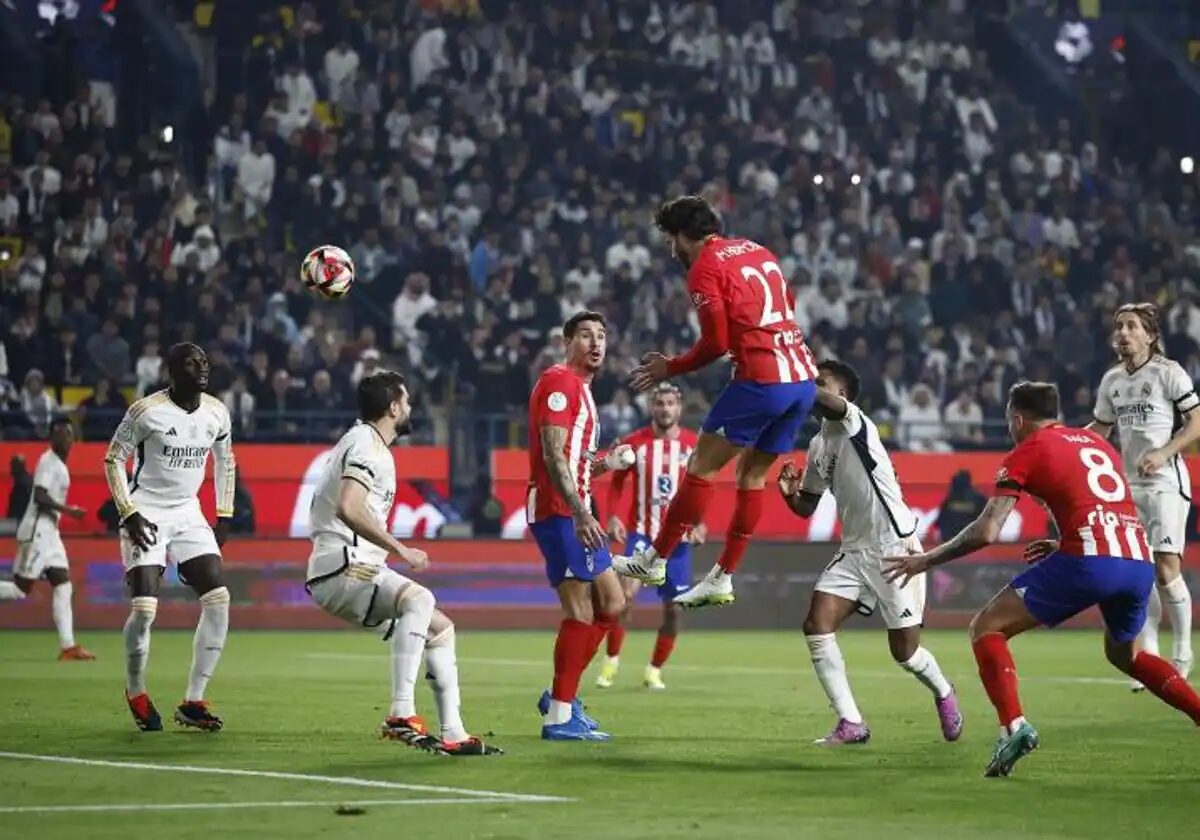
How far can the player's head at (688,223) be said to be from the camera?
11.9 m

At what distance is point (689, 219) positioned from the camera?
11.9 m

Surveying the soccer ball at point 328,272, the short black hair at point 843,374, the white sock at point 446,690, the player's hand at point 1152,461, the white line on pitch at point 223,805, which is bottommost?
the white line on pitch at point 223,805

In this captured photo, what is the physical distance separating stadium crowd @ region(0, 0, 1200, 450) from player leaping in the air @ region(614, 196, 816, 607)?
14662 mm

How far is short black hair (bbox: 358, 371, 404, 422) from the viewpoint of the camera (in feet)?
39.3

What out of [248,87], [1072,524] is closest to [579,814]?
[1072,524]

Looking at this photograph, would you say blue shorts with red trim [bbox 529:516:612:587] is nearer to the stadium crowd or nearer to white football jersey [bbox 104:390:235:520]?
white football jersey [bbox 104:390:235:520]

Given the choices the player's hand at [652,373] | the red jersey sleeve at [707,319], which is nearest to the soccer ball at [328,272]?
the player's hand at [652,373]

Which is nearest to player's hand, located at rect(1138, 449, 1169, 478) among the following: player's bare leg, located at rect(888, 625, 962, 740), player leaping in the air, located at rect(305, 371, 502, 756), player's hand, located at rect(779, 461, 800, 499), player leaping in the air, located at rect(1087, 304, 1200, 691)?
player leaping in the air, located at rect(1087, 304, 1200, 691)

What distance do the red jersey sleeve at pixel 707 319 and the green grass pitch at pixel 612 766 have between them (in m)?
2.16

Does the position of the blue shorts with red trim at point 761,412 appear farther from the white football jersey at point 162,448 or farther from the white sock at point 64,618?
the white sock at point 64,618

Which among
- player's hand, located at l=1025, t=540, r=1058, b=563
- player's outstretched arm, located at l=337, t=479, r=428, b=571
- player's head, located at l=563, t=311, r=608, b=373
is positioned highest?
player's head, located at l=563, t=311, r=608, b=373

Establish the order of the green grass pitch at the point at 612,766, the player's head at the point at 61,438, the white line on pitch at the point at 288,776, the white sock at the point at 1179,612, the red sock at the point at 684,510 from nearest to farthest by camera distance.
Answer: the green grass pitch at the point at 612,766
the white line on pitch at the point at 288,776
the red sock at the point at 684,510
the white sock at the point at 1179,612
the player's head at the point at 61,438

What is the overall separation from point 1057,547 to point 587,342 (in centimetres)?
321

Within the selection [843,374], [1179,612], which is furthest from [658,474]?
[843,374]
